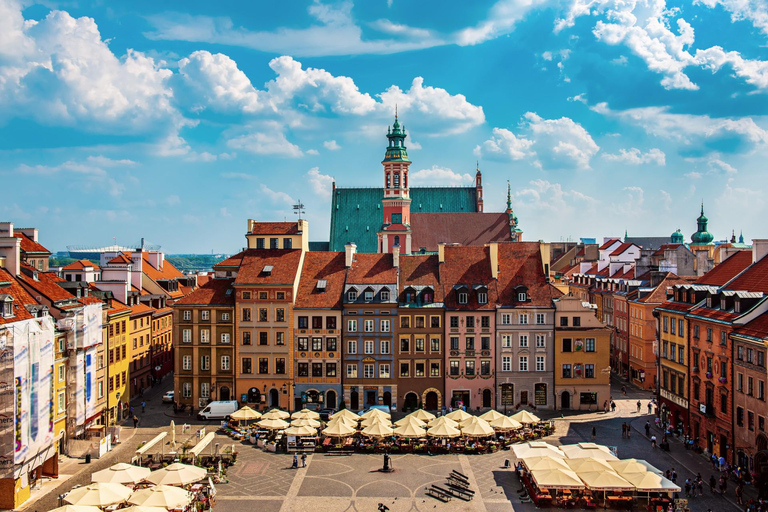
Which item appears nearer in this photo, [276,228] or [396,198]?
[276,228]

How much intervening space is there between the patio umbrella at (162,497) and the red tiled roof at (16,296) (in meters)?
15.3

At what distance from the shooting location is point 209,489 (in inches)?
1861

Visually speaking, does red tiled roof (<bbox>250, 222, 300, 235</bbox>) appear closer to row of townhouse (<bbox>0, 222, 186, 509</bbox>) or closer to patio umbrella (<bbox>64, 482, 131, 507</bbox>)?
row of townhouse (<bbox>0, 222, 186, 509</bbox>)

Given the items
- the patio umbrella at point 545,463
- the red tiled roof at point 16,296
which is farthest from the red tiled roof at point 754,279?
the red tiled roof at point 16,296

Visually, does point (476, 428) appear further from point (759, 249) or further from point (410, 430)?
point (759, 249)

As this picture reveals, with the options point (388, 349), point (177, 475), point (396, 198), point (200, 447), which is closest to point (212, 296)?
point (388, 349)

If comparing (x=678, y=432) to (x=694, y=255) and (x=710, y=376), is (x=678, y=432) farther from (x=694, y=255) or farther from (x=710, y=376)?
(x=694, y=255)

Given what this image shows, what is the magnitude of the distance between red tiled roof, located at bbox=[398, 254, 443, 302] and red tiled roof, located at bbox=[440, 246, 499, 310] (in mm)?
807

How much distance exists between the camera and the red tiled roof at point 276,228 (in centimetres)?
7919

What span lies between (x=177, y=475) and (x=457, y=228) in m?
95.0

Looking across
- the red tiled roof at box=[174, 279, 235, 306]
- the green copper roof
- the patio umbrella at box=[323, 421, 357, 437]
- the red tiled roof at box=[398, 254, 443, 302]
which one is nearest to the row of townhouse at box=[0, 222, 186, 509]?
the red tiled roof at box=[174, 279, 235, 306]

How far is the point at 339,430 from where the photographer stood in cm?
5909

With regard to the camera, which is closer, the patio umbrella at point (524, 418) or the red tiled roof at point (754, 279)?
the red tiled roof at point (754, 279)

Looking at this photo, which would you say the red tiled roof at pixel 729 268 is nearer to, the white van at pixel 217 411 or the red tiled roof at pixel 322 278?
the red tiled roof at pixel 322 278
